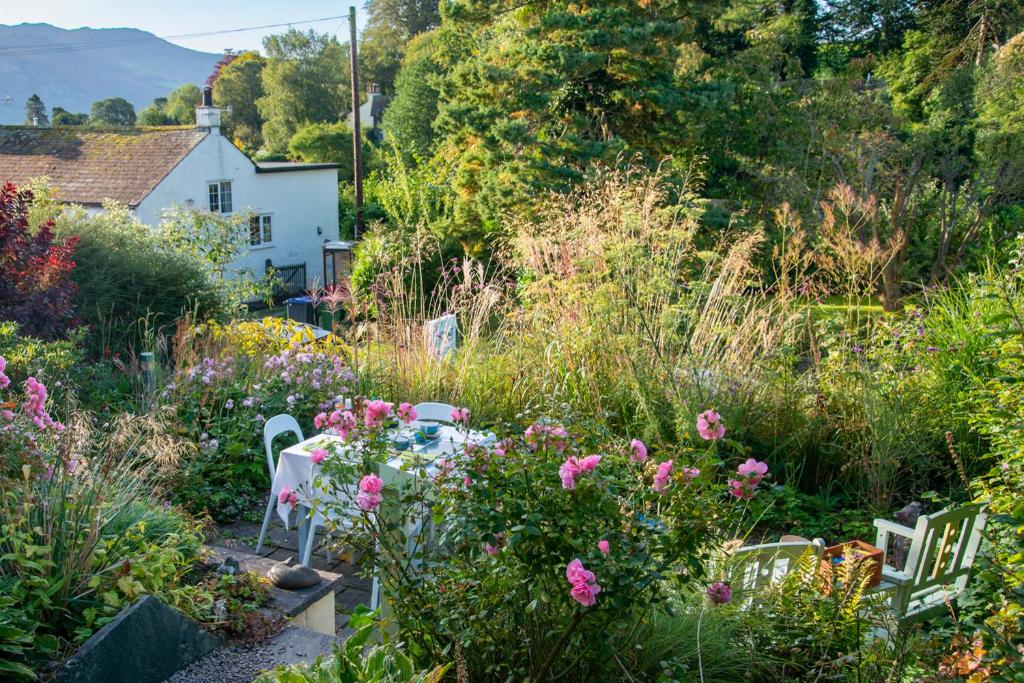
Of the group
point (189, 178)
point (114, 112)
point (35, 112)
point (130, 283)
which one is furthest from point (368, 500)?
point (114, 112)

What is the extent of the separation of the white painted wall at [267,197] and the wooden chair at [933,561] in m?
16.5

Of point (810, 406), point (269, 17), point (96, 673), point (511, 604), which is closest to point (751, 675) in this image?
point (511, 604)

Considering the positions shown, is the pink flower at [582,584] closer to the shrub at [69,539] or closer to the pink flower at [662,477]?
the pink flower at [662,477]

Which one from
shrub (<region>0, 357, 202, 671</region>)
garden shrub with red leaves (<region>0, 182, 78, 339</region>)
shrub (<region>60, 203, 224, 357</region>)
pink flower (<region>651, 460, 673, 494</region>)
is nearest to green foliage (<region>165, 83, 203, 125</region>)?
shrub (<region>60, 203, 224, 357</region>)

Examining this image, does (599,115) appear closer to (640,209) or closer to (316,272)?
(640,209)

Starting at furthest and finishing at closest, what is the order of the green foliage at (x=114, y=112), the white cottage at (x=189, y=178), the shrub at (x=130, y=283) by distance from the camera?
the green foliage at (x=114, y=112)
the white cottage at (x=189, y=178)
the shrub at (x=130, y=283)

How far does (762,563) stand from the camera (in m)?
2.88

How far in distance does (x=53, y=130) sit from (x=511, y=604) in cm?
2181

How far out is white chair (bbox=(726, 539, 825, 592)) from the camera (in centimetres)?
274

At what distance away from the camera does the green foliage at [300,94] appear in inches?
1444

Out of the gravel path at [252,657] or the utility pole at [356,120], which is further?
the utility pole at [356,120]

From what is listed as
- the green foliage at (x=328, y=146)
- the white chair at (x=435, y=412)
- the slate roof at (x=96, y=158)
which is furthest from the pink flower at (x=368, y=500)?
the green foliage at (x=328, y=146)

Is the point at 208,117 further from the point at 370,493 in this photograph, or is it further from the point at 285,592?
the point at 370,493

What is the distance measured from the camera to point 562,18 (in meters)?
11.2
